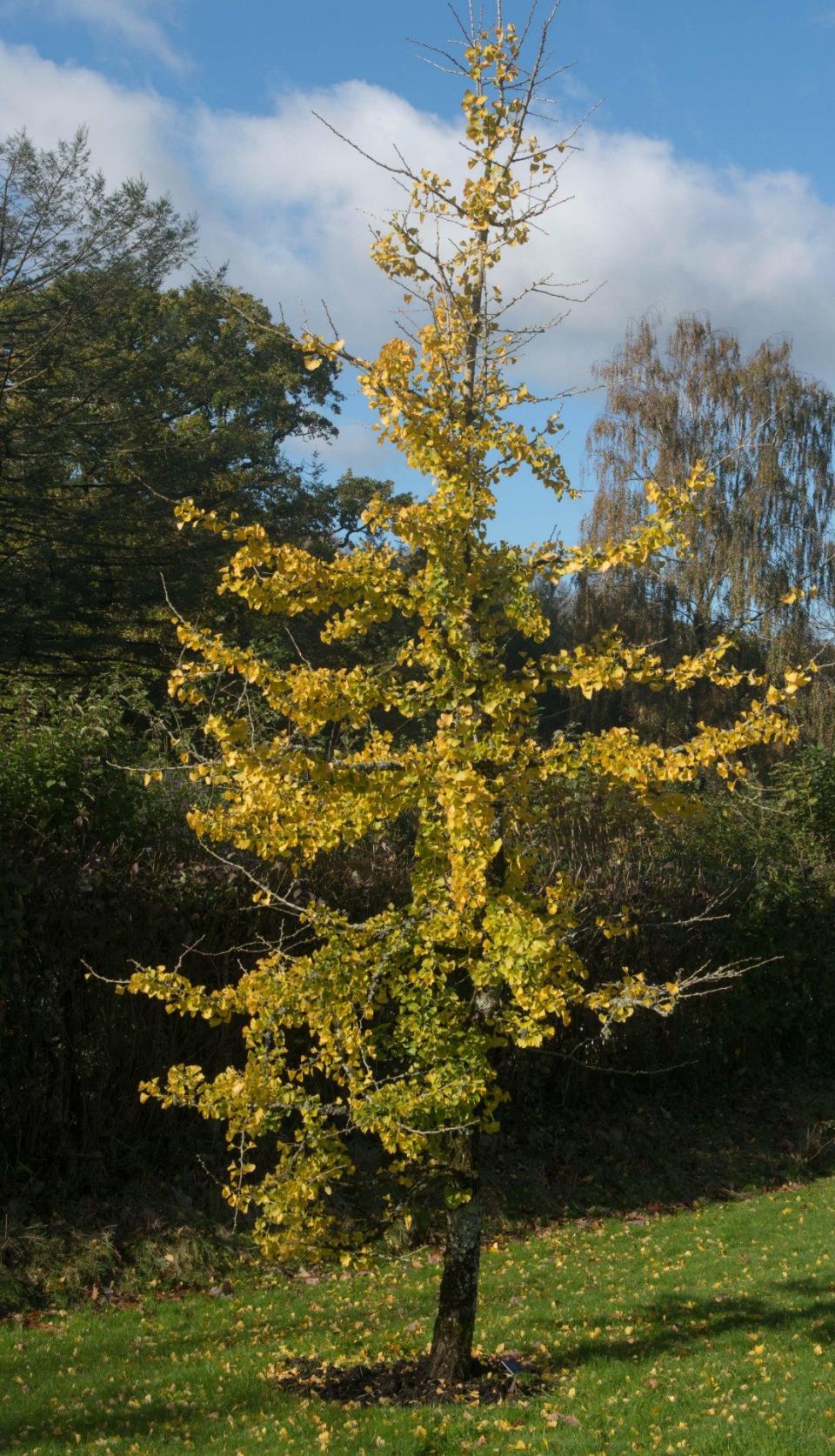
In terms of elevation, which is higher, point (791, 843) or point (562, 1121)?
point (791, 843)

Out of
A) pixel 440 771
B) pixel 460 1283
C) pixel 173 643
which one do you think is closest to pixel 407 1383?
pixel 460 1283

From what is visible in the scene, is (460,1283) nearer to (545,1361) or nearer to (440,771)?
(545,1361)

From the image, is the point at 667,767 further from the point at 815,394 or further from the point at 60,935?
the point at 815,394

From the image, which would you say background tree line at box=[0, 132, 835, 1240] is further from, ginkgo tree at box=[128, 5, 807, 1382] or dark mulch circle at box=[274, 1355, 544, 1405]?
dark mulch circle at box=[274, 1355, 544, 1405]

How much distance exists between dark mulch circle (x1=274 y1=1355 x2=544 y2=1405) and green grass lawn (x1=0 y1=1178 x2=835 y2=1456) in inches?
4.0

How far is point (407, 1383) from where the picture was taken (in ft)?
16.6

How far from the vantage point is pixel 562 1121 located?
9.63 m

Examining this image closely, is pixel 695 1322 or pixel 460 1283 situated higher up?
pixel 460 1283

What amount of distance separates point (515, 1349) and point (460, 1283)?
0.95 m

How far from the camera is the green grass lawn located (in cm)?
450

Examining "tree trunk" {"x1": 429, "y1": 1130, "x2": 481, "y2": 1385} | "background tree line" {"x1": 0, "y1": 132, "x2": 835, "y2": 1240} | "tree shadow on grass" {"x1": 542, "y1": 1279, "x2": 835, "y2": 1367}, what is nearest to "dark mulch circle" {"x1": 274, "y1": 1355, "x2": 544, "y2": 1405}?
"tree trunk" {"x1": 429, "y1": 1130, "x2": 481, "y2": 1385}

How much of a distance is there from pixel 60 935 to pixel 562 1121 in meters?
4.47

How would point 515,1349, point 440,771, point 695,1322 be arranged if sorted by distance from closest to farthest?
point 440,771, point 515,1349, point 695,1322

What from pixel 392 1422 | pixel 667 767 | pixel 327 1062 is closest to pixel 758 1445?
pixel 392 1422
